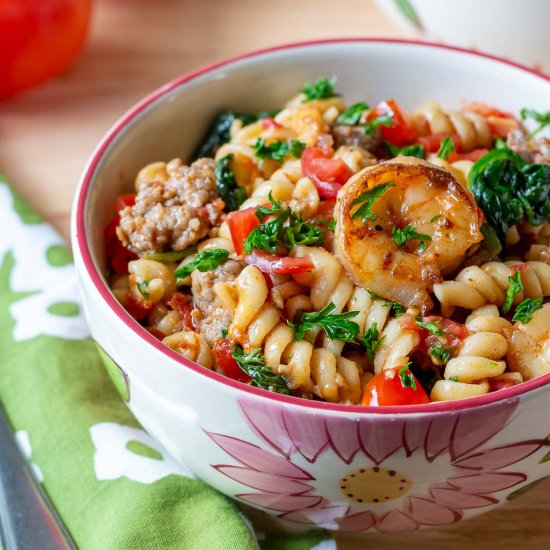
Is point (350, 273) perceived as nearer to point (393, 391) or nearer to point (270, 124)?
point (393, 391)

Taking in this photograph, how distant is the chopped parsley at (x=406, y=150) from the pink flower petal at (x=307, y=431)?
1.18m

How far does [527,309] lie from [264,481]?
2.85 ft

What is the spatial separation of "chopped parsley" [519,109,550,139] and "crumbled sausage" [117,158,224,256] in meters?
1.19

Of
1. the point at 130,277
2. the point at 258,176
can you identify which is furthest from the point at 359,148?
the point at 130,277

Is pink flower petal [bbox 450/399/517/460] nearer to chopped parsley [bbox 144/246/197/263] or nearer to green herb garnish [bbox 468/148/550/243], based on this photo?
green herb garnish [bbox 468/148/550/243]

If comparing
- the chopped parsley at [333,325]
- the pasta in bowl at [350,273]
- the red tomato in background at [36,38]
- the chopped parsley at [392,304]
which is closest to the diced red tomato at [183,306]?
the pasta in bowl at [350,273]

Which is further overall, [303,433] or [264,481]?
[264,481]

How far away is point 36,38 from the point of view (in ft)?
14.1

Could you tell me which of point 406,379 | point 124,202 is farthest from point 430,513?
point 124,202

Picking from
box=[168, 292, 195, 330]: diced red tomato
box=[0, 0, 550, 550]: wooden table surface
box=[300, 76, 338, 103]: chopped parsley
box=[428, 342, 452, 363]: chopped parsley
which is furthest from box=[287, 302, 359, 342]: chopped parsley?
box=[0, 0, 550, 550]: wooden table surface

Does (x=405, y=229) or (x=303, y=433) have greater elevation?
(x=405, y=229)

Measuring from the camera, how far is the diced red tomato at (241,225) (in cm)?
243

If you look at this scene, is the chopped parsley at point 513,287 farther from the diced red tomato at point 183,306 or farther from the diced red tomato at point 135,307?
the diced red tomato at point 135,307

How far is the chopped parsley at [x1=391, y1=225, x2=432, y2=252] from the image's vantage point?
229cm
